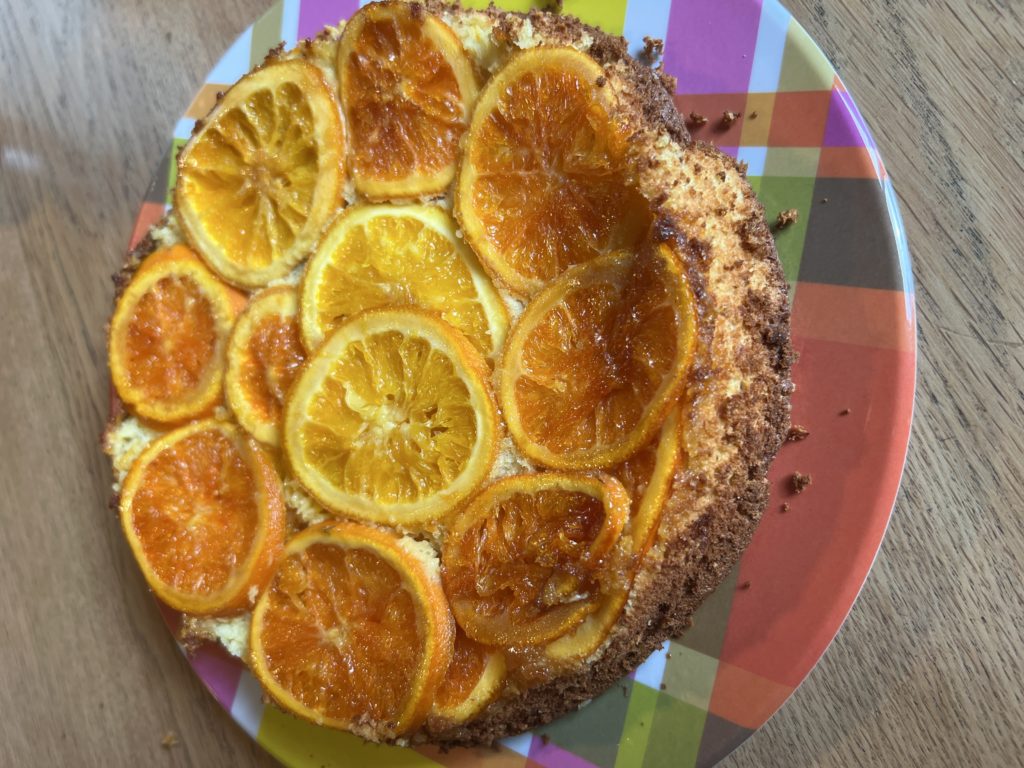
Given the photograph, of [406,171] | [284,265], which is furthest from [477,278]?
[284,265]

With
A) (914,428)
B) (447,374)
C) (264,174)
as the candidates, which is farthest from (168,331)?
(914,428)

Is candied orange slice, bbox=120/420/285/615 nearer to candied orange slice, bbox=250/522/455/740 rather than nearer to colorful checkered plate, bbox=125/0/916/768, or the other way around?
candied orange slice, bbox=250/522/455/740

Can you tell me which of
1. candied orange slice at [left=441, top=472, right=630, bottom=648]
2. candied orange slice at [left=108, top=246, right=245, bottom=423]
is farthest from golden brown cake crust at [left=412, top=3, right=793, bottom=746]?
candied orange slice at [left=108, top=246, right=245, bottom=423]

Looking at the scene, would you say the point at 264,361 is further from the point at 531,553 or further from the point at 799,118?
the point at 799,118

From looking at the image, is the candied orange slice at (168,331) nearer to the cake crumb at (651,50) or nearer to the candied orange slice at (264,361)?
the candied orange slice at (264,361)

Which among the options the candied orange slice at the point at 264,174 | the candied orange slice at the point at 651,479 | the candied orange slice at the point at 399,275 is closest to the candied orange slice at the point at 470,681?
the candied orange slice at the point at 651,479

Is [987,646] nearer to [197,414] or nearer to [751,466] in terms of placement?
[751,466]
